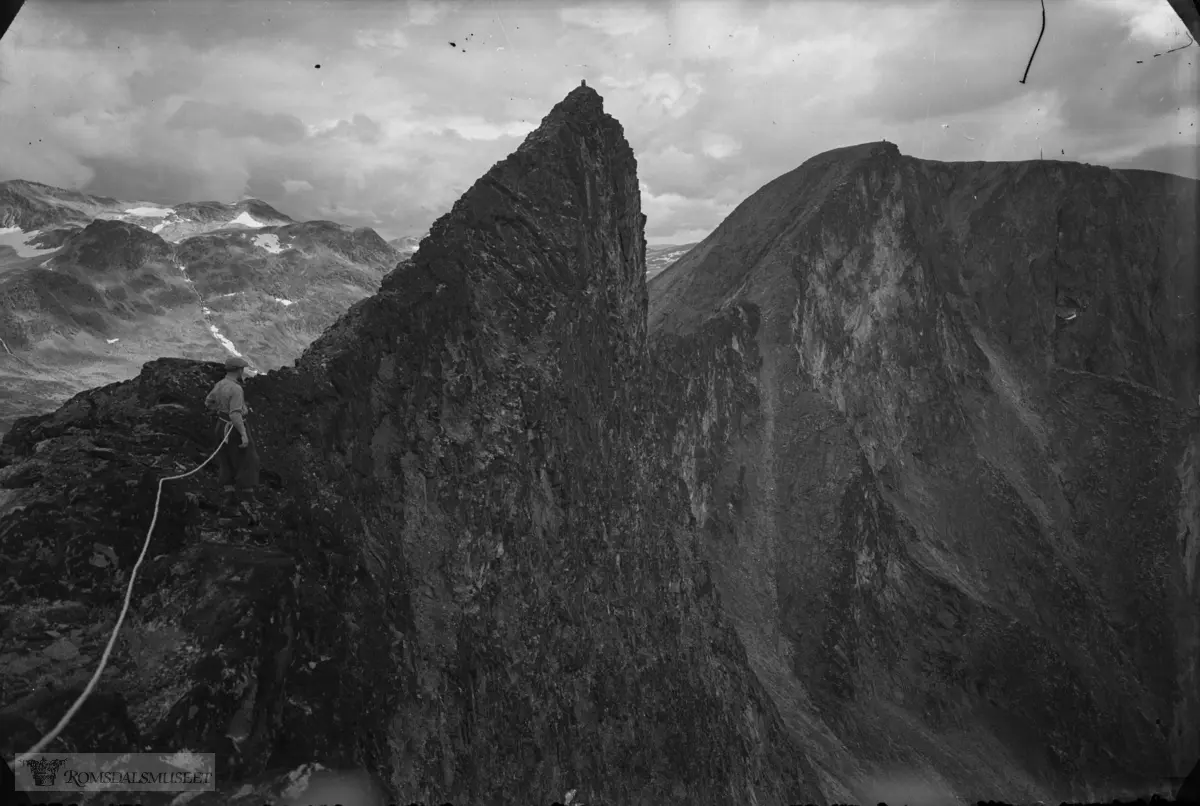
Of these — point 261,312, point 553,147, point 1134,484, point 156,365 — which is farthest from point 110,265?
point 1134,484

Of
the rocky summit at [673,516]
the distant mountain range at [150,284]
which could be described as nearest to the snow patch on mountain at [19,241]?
the distant mountain range at [150,284]

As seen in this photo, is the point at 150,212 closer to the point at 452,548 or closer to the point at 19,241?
the point at 19,241

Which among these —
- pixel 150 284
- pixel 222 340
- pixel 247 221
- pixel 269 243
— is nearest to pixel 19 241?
pixel 150 284

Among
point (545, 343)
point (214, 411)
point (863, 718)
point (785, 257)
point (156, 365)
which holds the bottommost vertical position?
point (863, 718)

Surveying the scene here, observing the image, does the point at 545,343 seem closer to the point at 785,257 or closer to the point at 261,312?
the point at 785,257

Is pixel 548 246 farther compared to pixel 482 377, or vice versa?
pixel 548 246

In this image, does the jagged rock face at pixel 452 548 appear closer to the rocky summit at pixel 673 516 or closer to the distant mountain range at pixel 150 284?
the rocky summit at pixel 673 516
